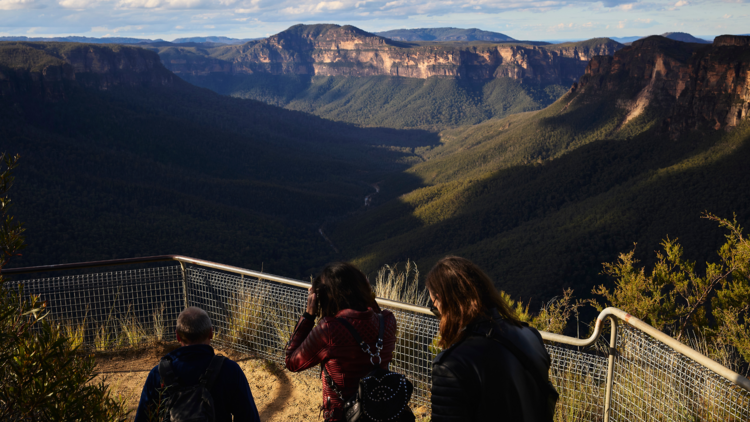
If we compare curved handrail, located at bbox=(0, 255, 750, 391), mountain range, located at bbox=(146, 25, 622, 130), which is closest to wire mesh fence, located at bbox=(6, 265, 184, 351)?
curved handrail, located at bbox=(0, 255, 750, 391)

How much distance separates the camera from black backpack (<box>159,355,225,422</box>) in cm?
316

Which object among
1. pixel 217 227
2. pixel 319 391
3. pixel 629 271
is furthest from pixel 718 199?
pixel 217 227

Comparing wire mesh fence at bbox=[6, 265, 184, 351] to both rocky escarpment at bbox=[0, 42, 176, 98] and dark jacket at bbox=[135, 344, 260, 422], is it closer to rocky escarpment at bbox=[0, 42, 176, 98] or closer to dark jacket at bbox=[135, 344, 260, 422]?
dark jacket at bbox=[135, 344, 260, 422]

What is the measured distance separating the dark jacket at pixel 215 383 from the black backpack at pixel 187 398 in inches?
2.4

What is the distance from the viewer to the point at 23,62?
56781mm

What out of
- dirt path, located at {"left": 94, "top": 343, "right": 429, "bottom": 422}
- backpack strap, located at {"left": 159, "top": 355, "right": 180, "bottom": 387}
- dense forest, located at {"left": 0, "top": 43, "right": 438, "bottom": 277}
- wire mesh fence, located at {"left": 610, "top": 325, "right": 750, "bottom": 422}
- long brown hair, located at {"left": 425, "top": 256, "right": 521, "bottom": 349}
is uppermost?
long brown hair, located at {"left": 425, "top": 256, "right": 521, "bottom": 349}

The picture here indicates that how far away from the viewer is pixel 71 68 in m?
58.1

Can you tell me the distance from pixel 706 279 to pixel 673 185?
2066 cm

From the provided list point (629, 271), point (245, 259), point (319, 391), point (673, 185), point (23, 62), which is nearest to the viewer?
point (319, 391)

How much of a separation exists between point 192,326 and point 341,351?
1078 millimetres

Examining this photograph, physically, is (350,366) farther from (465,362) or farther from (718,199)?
(718,199)

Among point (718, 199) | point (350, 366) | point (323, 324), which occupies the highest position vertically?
point (323, 324)

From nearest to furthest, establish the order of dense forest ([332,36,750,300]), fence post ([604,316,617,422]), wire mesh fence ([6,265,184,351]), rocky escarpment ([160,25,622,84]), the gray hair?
the gray hair, fence post ([604,316,617,422]), wire mesh fence ([6,265,184,351]), dense forest ([332,36,750,300]), rocky escarpment ([160,25,622,84])

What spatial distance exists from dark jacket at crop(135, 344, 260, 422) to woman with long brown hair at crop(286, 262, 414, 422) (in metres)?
0.40
